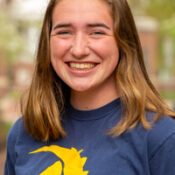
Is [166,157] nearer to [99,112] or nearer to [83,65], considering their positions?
[99,112]

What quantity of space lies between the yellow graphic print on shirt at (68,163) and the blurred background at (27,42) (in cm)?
579

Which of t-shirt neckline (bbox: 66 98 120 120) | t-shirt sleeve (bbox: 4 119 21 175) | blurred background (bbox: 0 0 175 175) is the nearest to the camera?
t-shirt neckline (bbox: 66 98 120 120)

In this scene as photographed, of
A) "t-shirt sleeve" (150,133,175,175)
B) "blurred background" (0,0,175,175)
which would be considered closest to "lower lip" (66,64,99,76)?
"t-shirt sleeve" (150,133,175,175)

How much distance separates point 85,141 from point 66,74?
0.39m

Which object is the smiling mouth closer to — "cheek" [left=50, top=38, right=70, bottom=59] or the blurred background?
"cheek" [left=50, top=38, right=70, bottom=59]

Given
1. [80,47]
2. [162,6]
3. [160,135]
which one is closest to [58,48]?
[80,47]

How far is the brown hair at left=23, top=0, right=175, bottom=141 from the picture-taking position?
1.80m

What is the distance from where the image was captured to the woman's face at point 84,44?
1.78m

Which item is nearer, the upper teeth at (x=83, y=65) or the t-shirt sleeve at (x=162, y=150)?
the t-shirt sleeve at (x=162, y=150)

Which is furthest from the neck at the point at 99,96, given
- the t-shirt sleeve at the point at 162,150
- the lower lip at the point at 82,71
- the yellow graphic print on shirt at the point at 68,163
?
the t-shirt sleeve at the point at 162,150

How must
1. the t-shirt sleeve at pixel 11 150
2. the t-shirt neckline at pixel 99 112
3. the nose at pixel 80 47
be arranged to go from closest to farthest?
the nose at pixel 80 47
the t-shirt neckline at pixel 99 112
the t-shirt sleeve at pixel 11 150

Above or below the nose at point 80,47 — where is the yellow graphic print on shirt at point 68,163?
below

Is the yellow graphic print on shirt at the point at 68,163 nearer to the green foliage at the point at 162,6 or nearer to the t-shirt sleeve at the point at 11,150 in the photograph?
the t-shirt sleeve at the point at 11,150

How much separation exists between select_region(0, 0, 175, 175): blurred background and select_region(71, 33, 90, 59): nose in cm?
562
